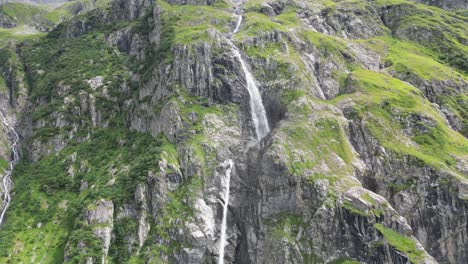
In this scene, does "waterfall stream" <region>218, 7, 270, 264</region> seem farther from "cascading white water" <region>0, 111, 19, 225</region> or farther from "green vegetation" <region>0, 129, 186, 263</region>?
"cascading white water" <region>0, 111, 19, 225</region>

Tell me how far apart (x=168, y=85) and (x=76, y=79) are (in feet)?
124

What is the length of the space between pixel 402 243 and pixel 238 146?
42.5 meters

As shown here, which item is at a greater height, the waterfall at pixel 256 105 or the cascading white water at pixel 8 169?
the waterfall at pixel 256 105

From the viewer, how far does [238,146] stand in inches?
3942

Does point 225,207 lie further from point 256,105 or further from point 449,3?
point 449,3

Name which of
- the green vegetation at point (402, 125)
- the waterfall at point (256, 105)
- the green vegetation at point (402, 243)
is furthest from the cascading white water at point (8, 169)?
the green vegetation at point (402, 125)

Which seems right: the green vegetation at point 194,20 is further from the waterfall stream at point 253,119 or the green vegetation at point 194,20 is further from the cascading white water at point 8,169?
the cascading white water at point 8,169

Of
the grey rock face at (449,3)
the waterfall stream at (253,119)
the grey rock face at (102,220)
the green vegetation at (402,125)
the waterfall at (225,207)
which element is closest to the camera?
the waterfall at (225,207)

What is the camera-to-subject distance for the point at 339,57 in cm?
12681

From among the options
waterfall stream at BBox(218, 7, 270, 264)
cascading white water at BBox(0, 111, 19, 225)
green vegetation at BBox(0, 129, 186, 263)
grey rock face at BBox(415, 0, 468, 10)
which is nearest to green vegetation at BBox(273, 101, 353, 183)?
waterfall stream at BBox(218, 7, 270, 264)

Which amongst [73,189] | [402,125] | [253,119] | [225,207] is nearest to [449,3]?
[402,125]

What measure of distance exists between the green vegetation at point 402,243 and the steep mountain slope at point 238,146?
0.24 meters

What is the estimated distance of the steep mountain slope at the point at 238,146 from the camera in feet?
263

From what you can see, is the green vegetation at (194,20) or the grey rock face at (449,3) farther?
the grey rock face at (449,3)
